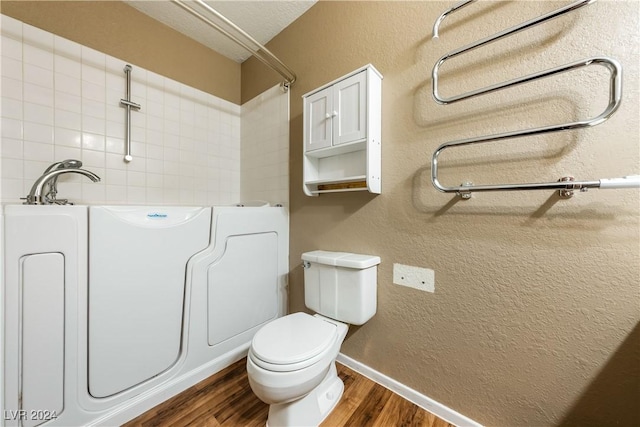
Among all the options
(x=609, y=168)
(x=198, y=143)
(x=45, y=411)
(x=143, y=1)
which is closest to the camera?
(x=609, y=168)

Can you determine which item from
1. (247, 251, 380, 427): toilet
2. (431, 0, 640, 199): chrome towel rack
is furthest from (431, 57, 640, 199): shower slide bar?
(247, 251, 380, 427): toilet

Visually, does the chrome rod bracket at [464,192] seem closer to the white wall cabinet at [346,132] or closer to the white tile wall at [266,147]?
the white wall cabinet at [346,132]

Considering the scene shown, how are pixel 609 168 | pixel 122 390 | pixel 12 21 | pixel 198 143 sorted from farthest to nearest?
1. pixel 198 143
2. pixel 12 21
3. pixel 122 390
4. pixel 609 168

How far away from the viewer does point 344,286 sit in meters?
1.24

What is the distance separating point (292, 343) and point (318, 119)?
3.87ft

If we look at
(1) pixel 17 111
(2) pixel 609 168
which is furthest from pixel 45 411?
(2) pixel 609 168

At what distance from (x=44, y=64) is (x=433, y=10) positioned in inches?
83.1

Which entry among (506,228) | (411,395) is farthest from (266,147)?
(411,395)

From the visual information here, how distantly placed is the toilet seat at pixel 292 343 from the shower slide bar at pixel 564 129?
842mm

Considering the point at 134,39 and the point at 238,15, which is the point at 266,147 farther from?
the point at 134,39

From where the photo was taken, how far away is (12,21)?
1.22 m

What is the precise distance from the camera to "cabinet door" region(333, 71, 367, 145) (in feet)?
3.91

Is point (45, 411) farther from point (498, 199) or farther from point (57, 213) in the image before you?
point (498, 199)

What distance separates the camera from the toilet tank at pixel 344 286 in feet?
3.92
